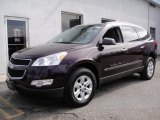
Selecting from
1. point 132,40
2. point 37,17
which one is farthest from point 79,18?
point 132,40

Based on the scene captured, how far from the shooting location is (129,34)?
6527 millimetres

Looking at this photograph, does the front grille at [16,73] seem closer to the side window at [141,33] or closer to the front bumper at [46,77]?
the front bumper at [46,77]

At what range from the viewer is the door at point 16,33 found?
809cm

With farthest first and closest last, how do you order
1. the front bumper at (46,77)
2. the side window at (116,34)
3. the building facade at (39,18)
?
the building facade at (39,18)
the side window at (116,34)
the front bumper at (46,77)

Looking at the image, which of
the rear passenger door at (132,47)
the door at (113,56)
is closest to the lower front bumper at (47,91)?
the door at (113,56)

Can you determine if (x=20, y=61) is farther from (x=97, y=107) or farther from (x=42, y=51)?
(x=97, y=107)

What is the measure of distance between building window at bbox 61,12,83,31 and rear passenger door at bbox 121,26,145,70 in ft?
13.2

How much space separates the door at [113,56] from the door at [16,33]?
3.85 meters

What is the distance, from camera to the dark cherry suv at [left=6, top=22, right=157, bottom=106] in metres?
4.31

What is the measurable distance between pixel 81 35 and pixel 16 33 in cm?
360

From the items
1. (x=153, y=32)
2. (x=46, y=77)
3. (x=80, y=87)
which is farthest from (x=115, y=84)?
(x=153, y=32)

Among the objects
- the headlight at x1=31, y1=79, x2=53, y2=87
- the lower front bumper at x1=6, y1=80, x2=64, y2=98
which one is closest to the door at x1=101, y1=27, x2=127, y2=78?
the lower front bumper at x1=6, y1=80, x2=64, y2=98

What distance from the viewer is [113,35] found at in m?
5.94

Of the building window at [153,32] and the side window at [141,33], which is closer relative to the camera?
the side window at [141,33]
